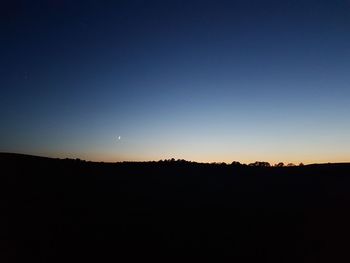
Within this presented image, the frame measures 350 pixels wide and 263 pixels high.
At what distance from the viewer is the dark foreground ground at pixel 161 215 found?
12.2m

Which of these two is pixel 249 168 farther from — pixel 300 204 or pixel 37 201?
pixel 37 201

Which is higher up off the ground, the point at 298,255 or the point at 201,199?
the point at 201,199

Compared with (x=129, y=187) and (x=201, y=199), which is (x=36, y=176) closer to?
(x=129, y=187)

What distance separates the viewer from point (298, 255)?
40.4ft

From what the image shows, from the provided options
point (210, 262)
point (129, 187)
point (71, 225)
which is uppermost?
point (129, 187)

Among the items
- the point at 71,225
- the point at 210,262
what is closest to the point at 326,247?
the point at 210,262

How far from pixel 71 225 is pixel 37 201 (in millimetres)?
2803

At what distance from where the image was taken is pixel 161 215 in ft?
50.4

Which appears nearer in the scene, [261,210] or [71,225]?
[71,225]

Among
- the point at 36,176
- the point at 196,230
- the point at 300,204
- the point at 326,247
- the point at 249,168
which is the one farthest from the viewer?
the point at 249,168

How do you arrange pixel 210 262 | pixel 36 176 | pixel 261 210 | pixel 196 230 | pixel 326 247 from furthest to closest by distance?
pixel 36 176 → pixel 261 210 → pixel 196 230 → pixel 326 247 → pixel 210 262

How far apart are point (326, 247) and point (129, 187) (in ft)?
32.8

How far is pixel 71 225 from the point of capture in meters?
13.8

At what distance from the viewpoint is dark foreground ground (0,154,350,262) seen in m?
12.2
